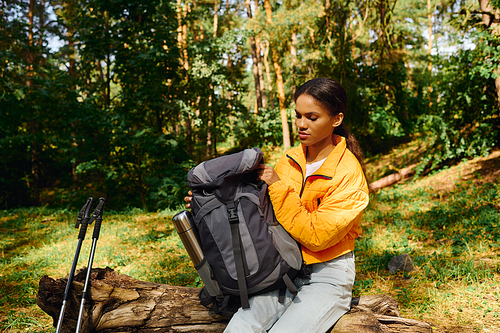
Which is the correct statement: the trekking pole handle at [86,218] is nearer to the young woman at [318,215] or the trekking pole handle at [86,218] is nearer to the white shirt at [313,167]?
the young woman at [318,215]

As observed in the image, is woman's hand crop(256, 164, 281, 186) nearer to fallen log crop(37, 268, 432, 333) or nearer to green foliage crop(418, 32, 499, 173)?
fallen log crop(37, 268, 432, 333)

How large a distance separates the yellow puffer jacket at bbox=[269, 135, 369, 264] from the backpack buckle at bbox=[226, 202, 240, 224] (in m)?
0.23

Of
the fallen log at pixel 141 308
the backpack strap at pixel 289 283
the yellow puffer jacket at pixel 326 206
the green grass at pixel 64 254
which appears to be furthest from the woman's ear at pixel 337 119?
the green grass at pixel 64 254

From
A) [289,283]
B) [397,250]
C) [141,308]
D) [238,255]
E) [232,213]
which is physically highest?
[232,213]

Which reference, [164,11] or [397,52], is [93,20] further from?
[397,52]

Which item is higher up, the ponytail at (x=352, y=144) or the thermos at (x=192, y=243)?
the ponytail at (x=352, y=144)

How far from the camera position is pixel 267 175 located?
1882 mm

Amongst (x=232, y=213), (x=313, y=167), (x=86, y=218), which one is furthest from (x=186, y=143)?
(x=232, y=213)

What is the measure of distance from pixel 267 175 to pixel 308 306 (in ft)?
2.61

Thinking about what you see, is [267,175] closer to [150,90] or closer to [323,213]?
[323,213]

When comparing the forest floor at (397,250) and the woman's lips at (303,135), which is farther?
the forest floor at (397,250)

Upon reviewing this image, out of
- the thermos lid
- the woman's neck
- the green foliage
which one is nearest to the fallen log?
the thermos lid

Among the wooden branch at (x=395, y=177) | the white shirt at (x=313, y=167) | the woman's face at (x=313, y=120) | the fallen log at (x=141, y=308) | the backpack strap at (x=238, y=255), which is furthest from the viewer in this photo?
the wooden branch at (x=395, y=177)

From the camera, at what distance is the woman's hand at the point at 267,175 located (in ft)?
6.11
